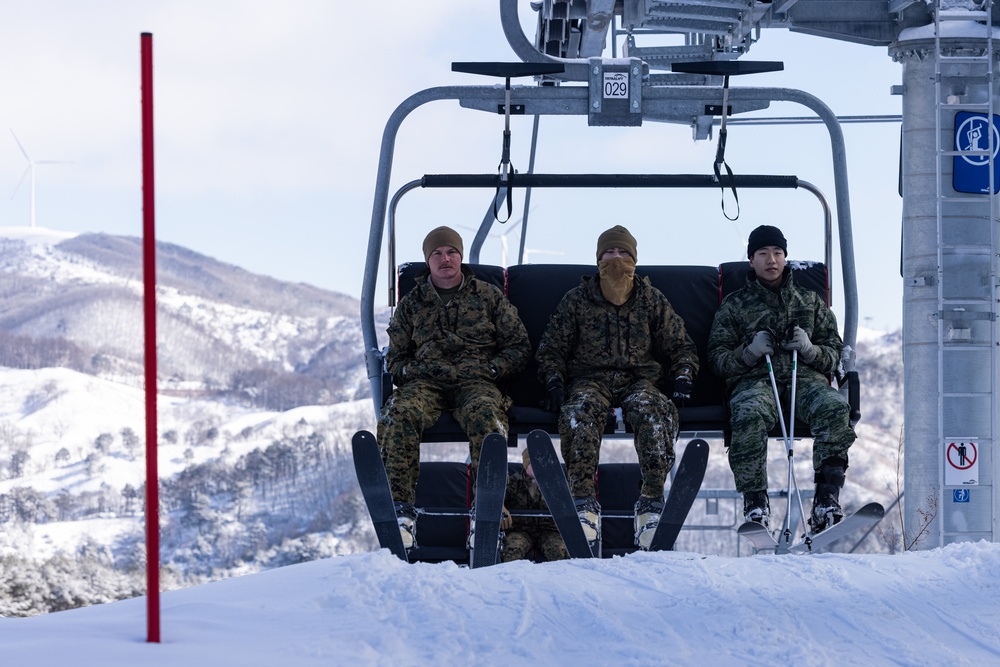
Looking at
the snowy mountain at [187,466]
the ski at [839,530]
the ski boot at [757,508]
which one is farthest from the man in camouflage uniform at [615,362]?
the snowy mountain at [187,466]

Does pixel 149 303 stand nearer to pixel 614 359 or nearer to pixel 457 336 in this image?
pixel 457 336

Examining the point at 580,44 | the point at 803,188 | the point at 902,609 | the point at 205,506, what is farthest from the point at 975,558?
the point at 205,506

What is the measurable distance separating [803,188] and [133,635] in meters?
3.84

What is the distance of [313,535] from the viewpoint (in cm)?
9744

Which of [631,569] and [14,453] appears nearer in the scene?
[631,569]

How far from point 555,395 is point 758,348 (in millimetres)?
901

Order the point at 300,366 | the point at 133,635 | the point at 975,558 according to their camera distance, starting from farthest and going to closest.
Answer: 1. the point at 300,366
2. the point at 975,558
3. the point at 133,635

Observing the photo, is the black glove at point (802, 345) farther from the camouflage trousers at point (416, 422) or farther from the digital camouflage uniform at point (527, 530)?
the digital camouflage uniform at point (527, 530)

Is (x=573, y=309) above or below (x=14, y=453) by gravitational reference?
above

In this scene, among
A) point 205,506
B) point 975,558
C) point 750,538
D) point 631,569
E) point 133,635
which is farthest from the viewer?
point 205,506

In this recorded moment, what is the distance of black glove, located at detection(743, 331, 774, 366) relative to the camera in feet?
18.1

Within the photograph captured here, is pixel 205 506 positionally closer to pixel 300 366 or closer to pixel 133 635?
pixel 300 366

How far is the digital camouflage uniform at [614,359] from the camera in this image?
17.3 ft

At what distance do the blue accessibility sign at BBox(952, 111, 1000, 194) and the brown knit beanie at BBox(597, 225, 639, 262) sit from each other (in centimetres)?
444
